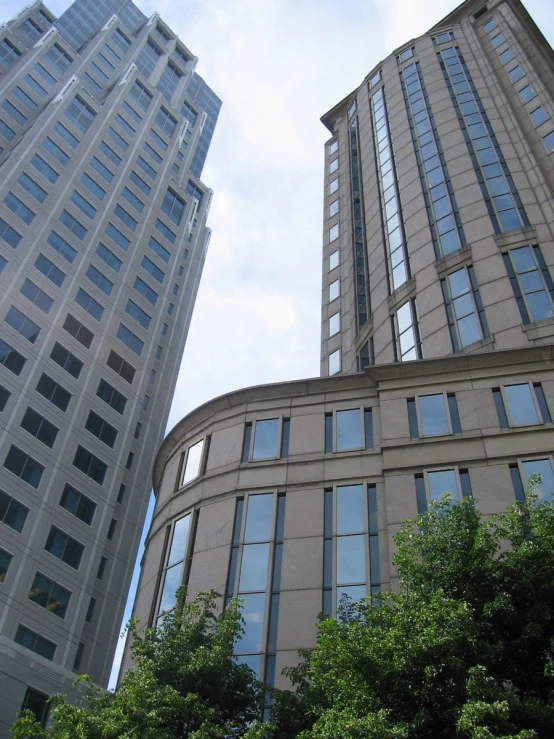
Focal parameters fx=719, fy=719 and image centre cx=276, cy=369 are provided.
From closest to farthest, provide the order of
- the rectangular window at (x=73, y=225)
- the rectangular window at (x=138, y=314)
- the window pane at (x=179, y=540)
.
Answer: the window pane at (x=179, y=540) → the rectangular window at (x=73, y=225) → the rectangular window at (x=138, y=314)

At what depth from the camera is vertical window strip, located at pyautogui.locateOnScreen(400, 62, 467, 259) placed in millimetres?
36906

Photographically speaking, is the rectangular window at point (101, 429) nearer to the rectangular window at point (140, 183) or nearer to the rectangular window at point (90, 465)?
the rectangular window at point (90, 465)

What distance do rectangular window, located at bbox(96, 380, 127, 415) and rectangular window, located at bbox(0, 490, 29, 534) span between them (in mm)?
11604

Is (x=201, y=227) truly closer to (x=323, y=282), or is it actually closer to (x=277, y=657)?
(x=323, y=282)

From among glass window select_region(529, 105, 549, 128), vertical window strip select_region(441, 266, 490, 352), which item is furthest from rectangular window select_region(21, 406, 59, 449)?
glass window select_region(529, 105, 549, 128)

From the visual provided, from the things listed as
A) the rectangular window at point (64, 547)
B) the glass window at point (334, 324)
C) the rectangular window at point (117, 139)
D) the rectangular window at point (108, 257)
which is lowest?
the rectangular window at point (64, 547)

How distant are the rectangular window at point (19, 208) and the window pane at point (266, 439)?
3454 centimetres

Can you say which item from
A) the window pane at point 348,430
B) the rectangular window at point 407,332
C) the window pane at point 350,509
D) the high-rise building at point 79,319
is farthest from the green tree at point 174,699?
the high-rise building at point 79,319

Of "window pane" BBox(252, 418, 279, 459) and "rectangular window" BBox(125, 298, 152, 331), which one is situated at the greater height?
"rectangular window" BBox(125, 298, 152, 331)

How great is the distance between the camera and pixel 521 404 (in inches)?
976

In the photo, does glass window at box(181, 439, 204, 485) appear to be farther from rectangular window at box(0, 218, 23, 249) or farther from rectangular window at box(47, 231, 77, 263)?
rectangular window at box(47, 231, 77, 263)

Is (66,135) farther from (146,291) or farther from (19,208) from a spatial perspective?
(146,291)

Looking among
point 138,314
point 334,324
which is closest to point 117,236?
point 138,314

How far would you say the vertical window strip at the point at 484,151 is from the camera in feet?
119
